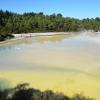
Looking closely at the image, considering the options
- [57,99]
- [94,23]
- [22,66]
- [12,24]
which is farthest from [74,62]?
[94,23]

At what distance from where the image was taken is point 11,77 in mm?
20281

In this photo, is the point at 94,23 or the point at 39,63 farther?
the point at 94,23

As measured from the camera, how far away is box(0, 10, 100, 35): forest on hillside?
3081 inches

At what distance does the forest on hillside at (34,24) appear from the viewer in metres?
78.2

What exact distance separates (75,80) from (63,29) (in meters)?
82.4

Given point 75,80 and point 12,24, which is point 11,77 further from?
point 12,24

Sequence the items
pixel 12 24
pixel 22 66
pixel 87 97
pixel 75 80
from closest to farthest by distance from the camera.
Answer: pixel 87 97 → pixel 75 80 → pixel 22 66 → pixel 12 24

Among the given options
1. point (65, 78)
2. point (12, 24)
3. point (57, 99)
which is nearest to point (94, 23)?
point (12, 24)

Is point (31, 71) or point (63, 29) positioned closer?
point (31, 71)

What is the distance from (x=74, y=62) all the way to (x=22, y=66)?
5288 mm

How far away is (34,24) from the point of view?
90.4 meters

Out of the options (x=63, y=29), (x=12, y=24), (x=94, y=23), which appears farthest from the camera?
(x=94, y=23)

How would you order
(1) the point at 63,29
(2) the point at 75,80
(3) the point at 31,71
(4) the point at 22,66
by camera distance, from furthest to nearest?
1. (1) the point at 63,29
2. (4) the point at 22,66
3. (3) the point at 31,71
4. (2) the point at 75,80

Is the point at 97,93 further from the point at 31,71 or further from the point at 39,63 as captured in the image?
the point at 39,63
